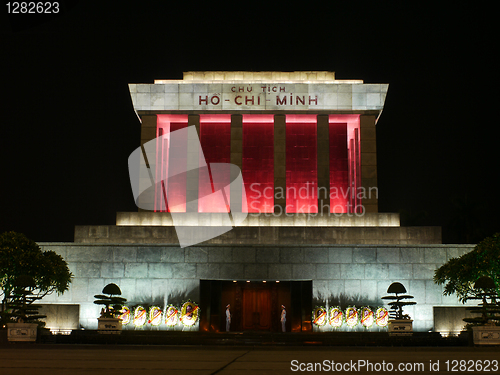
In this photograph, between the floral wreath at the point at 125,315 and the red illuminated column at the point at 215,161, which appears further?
the red illuminated column at the point at 215,161

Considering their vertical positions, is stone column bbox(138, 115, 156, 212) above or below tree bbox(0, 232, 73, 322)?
above

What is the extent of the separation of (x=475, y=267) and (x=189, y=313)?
527 inches

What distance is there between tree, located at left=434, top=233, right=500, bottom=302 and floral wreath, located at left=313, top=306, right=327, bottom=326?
232 inches

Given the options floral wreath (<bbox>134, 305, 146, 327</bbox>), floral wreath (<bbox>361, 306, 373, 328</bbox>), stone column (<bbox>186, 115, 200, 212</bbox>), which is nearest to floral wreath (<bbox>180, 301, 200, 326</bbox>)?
floral wreath (<bbox>134, 305, 146, 327</bbox>)

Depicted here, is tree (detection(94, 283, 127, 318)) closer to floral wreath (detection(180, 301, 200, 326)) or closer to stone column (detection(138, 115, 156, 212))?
floral wreath (detection(180, 301, 200, 326))

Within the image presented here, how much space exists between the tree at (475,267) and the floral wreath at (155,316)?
13.7 metres

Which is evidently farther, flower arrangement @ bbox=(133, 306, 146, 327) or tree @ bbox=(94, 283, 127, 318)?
flower arrangement @ bbox=(133, 306, 146, 327)

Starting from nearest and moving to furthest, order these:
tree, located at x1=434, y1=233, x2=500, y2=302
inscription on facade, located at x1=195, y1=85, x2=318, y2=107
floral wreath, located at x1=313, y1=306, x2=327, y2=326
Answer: tree, located at x1=434, y1=233, x2=500, y2=302 → floral wreath, located at x1=313, y1=306, x2=327, y2=326 → inscription on facade, located at x1=195, y1=85, x2=318, y2=107

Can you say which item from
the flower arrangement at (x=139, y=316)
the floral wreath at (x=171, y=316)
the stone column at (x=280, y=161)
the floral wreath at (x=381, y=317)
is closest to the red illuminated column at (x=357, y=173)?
the stone column at (x=280, y=161)

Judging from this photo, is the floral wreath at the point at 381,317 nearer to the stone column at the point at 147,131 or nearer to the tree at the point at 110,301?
the tree at the point at 110,301

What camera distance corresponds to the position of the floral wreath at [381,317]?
24156mm

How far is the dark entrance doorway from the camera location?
24.8 m

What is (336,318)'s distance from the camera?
24.3 metres

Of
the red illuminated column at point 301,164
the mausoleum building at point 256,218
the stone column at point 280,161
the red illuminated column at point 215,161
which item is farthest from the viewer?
the red illuminated column at point 301,164
